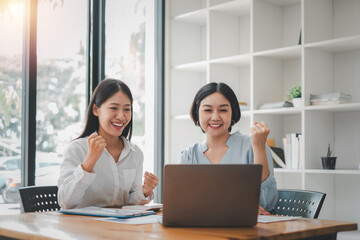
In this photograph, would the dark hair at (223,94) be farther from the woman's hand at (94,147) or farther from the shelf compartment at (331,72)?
the shelf compartment at (331,72)

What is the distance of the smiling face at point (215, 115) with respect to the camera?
235 cm

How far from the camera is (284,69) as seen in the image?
148 inches

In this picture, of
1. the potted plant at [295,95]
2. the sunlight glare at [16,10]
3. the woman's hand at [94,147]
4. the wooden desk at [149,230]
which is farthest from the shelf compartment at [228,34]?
the wooden desk at [149,230]

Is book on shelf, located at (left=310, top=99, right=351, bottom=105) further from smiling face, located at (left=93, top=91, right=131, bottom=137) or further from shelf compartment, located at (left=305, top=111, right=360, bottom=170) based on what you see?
smiling face, located at (left=93, top=91, right=131, bottom=137)

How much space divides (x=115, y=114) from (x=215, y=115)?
481 millimetres

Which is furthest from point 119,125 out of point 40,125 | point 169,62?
point 169,62

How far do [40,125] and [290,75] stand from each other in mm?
1883

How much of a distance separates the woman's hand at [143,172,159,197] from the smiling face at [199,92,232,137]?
37 centimetres

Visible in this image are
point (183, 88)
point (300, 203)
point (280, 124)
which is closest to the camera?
point (300, 203)

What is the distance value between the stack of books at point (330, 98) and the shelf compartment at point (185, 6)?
146 centimetres

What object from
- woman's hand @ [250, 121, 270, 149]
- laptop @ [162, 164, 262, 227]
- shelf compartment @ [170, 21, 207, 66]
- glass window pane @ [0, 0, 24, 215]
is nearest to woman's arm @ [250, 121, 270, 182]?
woman's hand @ [250, 121, 270, 149]

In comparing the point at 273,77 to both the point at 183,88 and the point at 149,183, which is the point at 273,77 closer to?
the point at 183,88

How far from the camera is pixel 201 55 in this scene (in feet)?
14.4

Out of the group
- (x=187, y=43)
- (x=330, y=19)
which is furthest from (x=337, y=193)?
(x=187, y=43)
